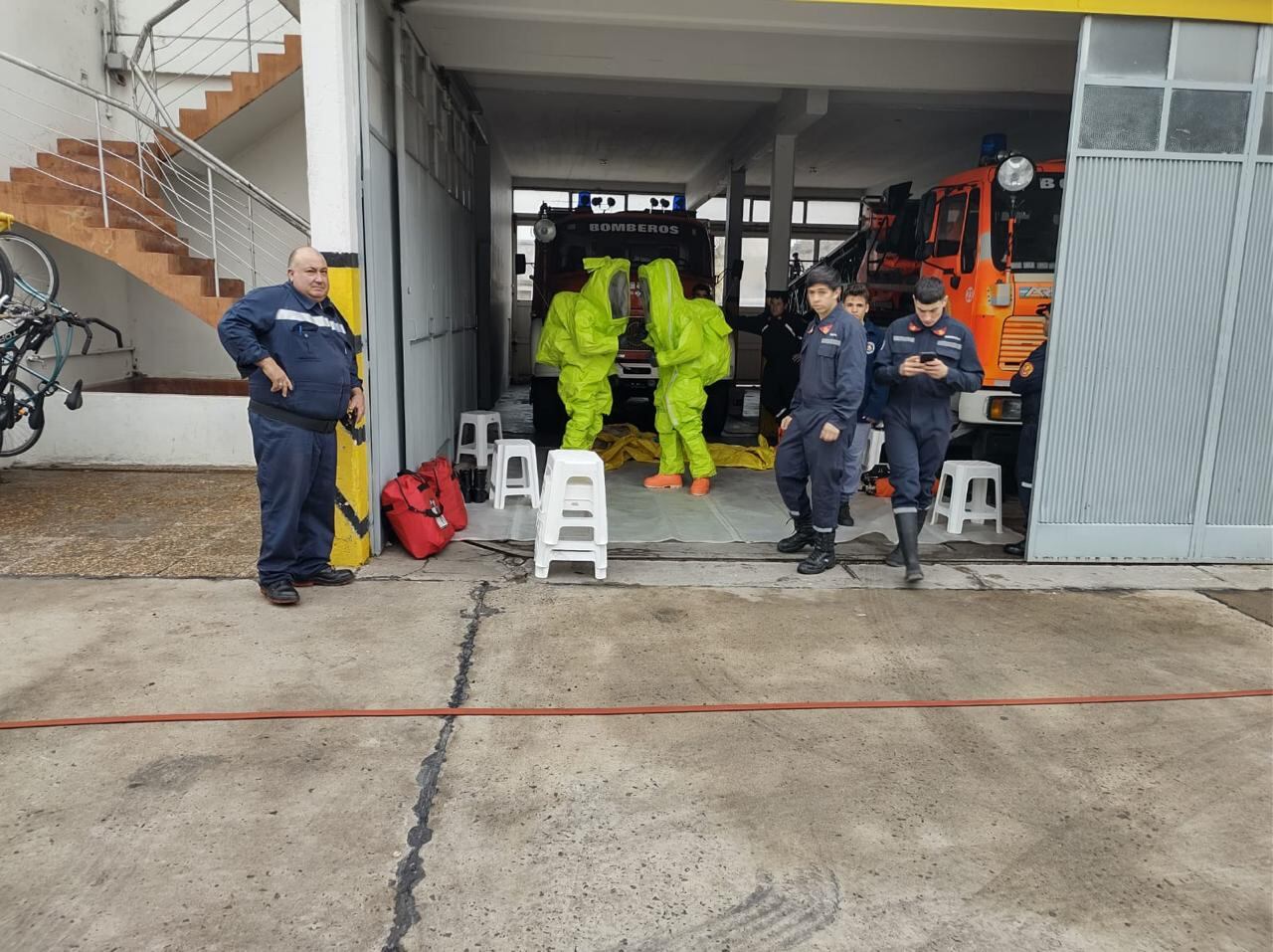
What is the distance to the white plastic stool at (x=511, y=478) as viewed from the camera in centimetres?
675

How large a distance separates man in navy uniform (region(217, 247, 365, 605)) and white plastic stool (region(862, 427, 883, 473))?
4.76 m

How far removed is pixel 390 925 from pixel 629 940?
0.62m

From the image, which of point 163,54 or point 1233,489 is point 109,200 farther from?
point 1233,489

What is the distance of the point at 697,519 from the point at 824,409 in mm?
1588

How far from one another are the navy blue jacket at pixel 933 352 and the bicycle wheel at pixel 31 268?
6.27 meters

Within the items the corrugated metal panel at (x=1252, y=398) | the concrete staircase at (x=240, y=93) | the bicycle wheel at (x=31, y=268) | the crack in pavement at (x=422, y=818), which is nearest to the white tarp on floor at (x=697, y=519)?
the corrugated metal panel at (x=1252, y=398)

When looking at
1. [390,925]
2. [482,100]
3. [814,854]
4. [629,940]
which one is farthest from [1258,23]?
[482,100]

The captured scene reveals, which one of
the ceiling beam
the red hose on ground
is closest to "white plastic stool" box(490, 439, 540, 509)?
the red hose on ground

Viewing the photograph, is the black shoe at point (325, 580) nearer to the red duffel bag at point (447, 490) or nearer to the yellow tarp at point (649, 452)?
the red duffel bag at point (447, 490)

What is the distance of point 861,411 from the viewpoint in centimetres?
701

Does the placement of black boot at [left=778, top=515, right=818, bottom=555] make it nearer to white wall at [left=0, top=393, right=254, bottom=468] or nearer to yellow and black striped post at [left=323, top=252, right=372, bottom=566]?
yellow and black striped post at [left=323, top=252, right=372, bottom=566]

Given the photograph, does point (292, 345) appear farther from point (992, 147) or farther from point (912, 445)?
point (992, 147)

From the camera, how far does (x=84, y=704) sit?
349 centimetres

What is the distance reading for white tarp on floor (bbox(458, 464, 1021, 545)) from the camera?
611 centimetres
